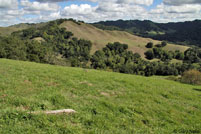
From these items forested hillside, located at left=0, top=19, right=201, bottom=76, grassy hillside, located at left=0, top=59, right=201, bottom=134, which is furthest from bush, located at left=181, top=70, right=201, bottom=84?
forested hillside, located at left=0, top=19, right=201, bottom=76

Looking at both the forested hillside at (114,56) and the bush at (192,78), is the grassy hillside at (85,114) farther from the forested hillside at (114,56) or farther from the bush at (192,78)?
the forested hillside at (114,56)

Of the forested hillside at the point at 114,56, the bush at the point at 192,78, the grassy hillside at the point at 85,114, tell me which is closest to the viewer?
the grassy hillside at the point at 85,114

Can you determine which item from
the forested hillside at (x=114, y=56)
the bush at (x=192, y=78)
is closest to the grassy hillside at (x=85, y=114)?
the bush at (x=192, y=78)

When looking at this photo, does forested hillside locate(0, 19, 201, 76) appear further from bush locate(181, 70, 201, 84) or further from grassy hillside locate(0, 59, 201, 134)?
grassy hillside locate(0, 59, 201, 134)

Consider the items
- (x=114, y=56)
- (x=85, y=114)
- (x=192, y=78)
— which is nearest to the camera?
(x=85, y=114)

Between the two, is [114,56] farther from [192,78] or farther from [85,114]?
[85,114]

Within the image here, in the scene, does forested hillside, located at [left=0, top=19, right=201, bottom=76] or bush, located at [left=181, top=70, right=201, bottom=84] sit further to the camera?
forested hillside, located at [left=0, top=19, right=201, bottom=76]

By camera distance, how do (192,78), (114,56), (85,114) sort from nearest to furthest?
(85,114) < (192,78) < (114,56)

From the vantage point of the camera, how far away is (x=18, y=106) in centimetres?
726

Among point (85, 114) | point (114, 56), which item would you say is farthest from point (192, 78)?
point (114, 56)

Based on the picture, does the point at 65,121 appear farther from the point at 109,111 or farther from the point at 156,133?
the point at 156,133

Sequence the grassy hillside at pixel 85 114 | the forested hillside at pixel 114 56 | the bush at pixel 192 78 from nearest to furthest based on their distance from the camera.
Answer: the grassy hillside at pixel 85 114 < the bush at pixel 192 78 < the forested hillside at pixel 114 56

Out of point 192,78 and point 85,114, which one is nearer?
point 85,114

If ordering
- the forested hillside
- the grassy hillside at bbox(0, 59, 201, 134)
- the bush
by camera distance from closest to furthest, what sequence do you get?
the grassy hillside at bbox(0, 59, 201, 134) → the bush → the forested hillside
